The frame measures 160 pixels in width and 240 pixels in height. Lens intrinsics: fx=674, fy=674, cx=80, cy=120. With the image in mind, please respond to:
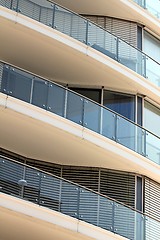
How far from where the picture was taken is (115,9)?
2172 cm

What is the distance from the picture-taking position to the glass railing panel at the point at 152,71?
20984mm

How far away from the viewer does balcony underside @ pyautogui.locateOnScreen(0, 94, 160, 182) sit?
1633cm

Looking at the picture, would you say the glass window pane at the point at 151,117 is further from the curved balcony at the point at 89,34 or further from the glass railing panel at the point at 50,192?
the glass railing panel at the point at 50,192

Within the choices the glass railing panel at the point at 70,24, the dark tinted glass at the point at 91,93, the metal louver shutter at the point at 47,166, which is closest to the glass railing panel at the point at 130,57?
the dark tinted glass at the point at 91,93

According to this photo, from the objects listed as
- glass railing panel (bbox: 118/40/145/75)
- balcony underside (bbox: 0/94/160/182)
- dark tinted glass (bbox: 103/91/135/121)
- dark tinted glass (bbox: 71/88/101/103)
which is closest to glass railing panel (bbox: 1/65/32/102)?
balcony underside (bbox: 0/94/160/182)

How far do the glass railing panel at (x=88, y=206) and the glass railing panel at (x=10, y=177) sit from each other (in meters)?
1.77

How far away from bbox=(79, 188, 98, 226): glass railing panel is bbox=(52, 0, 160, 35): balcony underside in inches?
293

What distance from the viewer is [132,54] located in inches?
813

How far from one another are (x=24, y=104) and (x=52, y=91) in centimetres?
110

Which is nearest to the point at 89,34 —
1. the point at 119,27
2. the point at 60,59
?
the point at 60,59

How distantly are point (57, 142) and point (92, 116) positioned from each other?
1300 millimetres

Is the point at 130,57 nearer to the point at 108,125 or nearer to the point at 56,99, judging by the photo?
the point at 108,125

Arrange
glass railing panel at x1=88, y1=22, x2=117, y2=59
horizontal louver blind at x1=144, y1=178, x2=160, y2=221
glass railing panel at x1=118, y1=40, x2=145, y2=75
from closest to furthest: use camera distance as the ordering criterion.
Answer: horizontal louver blind at x1=144, y1=178, x2=160, y2=221
glass railing panel at x1=88, y1=22, x2=117, y2=59
glass railing panel at x1=118, y1=40, x2=145, y2=75

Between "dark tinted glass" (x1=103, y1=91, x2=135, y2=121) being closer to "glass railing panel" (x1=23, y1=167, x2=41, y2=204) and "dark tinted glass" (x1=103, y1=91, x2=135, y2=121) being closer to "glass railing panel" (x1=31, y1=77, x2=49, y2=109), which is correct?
"glass railing panel" (x1=31, y1=77, x2=49, y2=109)
